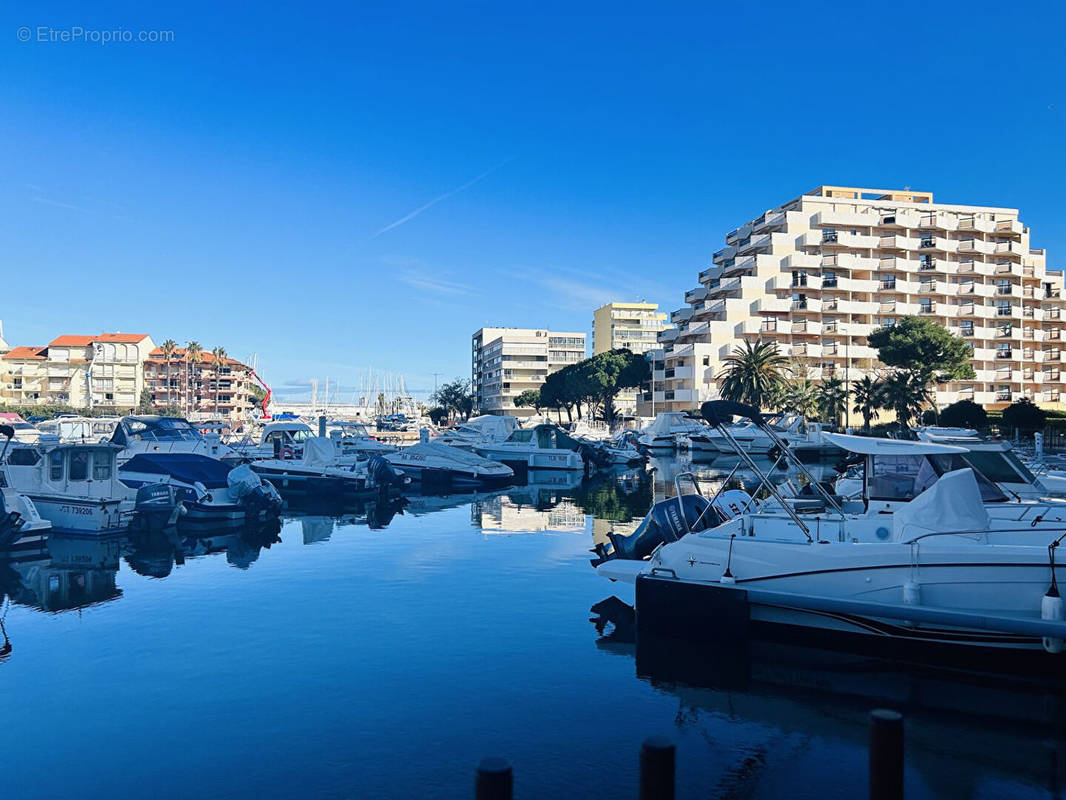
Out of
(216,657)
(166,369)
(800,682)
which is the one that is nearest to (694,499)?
(800,682)

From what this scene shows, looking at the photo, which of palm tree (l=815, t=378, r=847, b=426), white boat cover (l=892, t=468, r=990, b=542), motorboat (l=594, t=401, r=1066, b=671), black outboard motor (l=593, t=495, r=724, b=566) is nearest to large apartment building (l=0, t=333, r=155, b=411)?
palm tree (l=815, t=378, r=847, b=426)

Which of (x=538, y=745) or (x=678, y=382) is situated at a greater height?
(x=678, y=382)

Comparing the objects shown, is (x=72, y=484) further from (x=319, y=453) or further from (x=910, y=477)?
(x=910, y=477)

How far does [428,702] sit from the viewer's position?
9719mm

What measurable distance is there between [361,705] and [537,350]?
146 meters

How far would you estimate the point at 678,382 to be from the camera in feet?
294

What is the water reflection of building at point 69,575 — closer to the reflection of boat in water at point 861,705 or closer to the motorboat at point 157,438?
the motorboat at point 157,438

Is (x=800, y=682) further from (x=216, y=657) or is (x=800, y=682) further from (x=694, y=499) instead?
(x=216, y=657)

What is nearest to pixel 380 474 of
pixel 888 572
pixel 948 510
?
pixel 888 572

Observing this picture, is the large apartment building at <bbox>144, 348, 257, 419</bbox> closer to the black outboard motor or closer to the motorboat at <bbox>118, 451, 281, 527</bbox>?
the motorboat at <bbox>118, 451, 281, 527</bbox>

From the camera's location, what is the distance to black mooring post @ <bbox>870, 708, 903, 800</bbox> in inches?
211

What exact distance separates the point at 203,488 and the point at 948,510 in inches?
877

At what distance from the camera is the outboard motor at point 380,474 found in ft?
113

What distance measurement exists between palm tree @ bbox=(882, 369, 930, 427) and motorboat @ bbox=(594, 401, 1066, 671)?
173 feet
